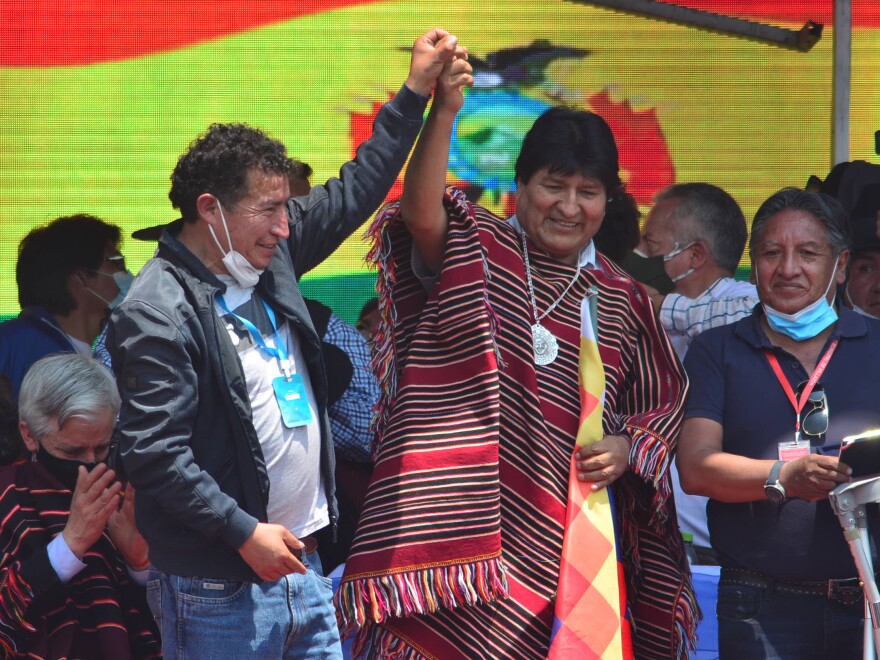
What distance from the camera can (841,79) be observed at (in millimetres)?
4809

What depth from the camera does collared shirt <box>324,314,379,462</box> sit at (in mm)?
3809

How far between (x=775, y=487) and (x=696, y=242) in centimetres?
169

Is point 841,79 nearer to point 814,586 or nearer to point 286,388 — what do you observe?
point 814,586

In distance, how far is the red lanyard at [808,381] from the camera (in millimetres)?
2932

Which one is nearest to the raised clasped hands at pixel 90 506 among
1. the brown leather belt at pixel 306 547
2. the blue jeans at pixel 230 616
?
the blue jeans at pixel 230 616

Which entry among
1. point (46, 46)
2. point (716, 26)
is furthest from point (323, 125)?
point (716, 26)

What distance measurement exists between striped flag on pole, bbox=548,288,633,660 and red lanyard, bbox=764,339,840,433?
1.62 feet

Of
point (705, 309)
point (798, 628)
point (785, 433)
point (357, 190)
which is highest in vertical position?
point (357, 190)

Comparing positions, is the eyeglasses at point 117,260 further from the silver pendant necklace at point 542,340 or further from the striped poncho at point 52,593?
the silver pendant necklace at point 542,340

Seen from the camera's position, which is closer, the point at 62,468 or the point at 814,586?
the point at 814,586

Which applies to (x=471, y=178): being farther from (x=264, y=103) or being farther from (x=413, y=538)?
(x=413, y=538)

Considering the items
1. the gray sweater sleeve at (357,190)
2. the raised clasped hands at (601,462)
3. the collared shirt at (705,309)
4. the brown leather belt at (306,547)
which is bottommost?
the brown leather belt at (306,547)

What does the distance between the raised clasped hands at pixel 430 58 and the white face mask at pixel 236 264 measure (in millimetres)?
546

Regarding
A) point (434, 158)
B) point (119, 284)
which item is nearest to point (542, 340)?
point (434, 158)
